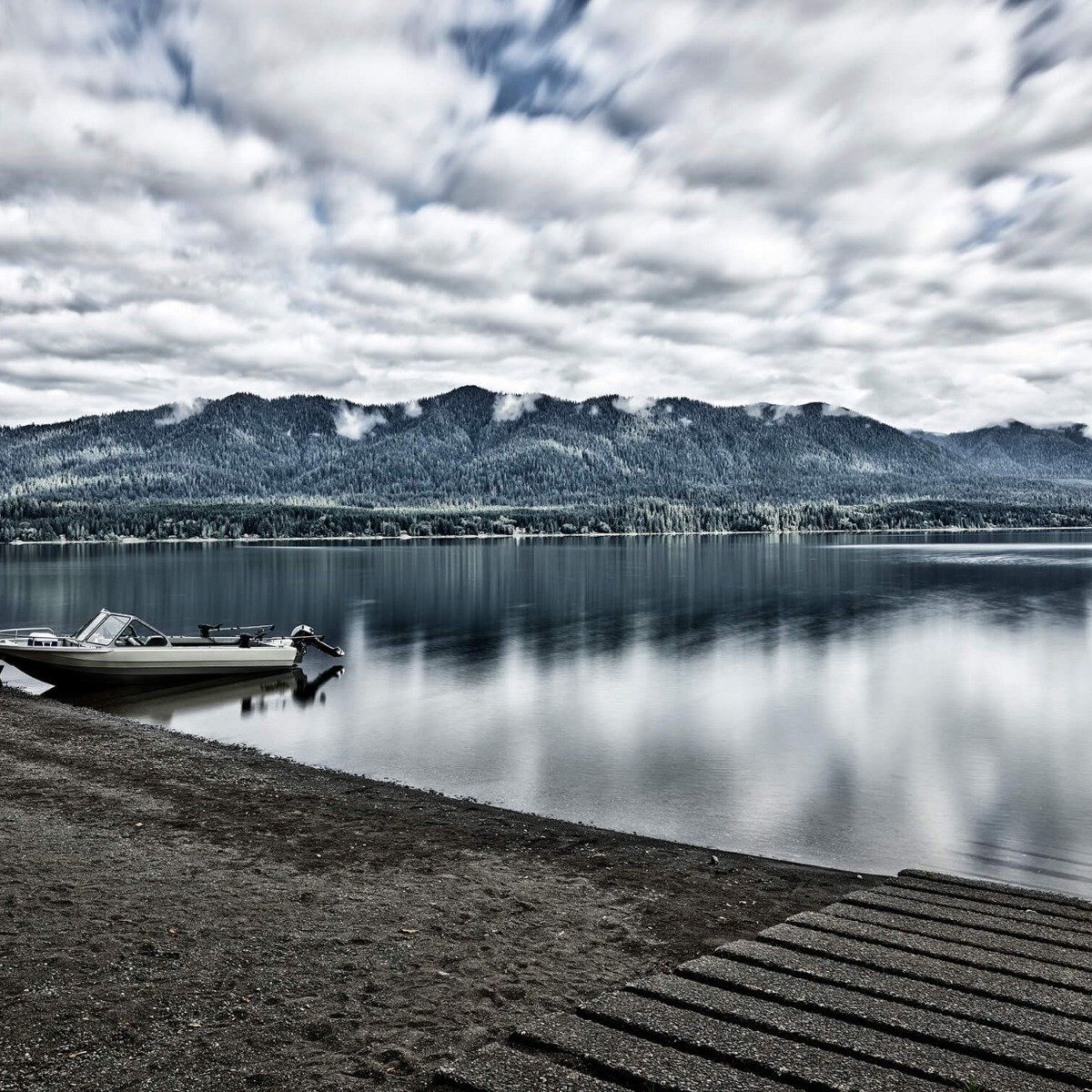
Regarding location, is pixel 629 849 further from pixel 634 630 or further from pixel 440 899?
pixel 634 630

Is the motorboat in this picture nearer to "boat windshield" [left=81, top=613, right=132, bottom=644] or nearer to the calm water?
"boat windshield" [left=81, top=613, right=132, bottom=644]

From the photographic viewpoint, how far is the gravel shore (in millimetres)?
7746

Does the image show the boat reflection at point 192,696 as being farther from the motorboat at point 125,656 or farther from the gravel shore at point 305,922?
the gravel shore at point 305,922

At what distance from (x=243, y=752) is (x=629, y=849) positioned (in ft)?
44.0

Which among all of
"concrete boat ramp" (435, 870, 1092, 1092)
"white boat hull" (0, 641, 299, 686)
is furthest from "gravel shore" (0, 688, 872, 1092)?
"white boat hull" (0, 641, 299, 686)

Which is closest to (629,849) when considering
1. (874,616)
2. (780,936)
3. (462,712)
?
(780,936)

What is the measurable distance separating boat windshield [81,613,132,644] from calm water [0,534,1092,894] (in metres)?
3.56

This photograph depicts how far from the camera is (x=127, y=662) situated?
35.8 m

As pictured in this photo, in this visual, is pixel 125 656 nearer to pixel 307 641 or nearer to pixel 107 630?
pixel 107 630

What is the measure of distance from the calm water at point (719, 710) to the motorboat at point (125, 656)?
3.88 feet

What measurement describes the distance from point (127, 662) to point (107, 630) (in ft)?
6.75

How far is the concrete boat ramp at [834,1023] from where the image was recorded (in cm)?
670

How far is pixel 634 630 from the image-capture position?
56.0 meters

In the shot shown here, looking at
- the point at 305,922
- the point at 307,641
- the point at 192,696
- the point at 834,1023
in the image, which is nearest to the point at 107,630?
the point at 192,696
